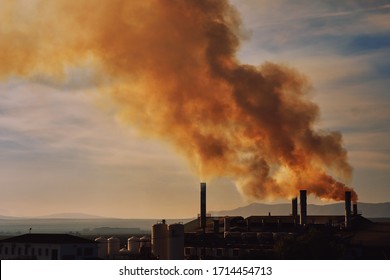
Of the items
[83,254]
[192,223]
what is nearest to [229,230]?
[83,254]

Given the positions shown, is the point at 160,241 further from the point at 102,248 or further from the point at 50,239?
the point at 50,239

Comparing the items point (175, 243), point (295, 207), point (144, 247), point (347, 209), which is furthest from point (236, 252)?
point (295, 207)

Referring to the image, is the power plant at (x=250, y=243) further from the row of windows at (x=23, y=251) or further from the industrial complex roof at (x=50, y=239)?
the industrial complex roof at (x=50, y=239)

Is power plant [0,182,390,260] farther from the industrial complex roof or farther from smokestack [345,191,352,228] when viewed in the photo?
the industrial complex roof

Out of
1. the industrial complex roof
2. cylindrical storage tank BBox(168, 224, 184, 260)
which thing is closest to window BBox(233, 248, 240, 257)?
cylindrical storage tank BBox(168, 224, 184, 260)

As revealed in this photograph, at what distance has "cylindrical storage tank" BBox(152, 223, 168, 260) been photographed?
6544cm

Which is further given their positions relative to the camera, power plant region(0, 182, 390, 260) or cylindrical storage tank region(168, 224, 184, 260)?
cylindrical storage tank region(168, 224, 184, 260)

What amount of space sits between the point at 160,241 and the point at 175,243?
165cm

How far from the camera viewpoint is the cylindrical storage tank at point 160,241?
215 feet

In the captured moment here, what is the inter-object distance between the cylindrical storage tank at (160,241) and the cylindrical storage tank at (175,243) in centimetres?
53

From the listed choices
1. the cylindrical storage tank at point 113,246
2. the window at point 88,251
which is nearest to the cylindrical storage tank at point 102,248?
the cylindrical storage tank at point 113,246

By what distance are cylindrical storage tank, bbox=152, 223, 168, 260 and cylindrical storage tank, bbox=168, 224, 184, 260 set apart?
53 cm
